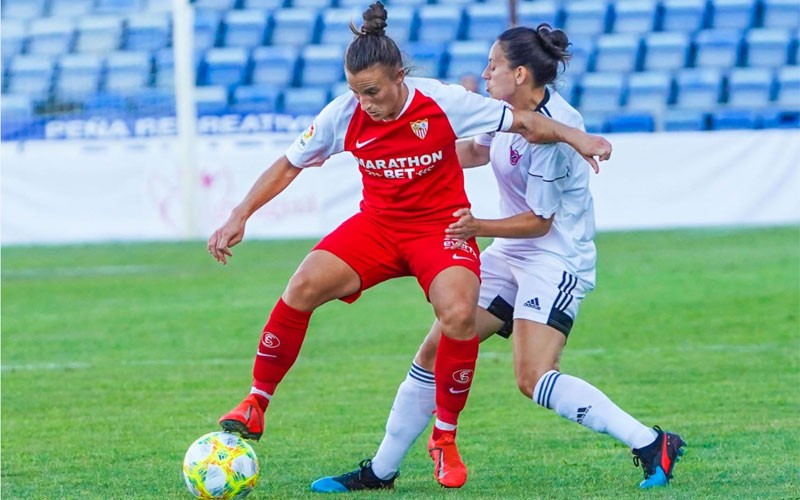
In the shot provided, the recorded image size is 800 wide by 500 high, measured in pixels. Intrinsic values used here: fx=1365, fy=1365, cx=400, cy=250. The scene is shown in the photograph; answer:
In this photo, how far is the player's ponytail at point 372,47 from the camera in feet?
16.3

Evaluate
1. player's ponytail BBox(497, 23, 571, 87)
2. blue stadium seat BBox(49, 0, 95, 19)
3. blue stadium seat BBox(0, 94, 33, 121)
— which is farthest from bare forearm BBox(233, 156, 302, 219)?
blue stadium seat BBox(49, 0, 95, 19)

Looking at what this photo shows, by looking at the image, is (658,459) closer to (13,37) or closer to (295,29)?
(13,37)

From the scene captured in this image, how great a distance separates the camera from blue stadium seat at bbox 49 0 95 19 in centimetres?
2183

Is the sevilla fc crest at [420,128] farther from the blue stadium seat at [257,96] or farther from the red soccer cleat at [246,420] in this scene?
the blue stadium seat at [257,96]

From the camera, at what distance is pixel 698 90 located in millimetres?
22547

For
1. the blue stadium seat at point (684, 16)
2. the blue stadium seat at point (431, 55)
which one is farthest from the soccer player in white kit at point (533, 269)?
the blue stadium seat at point (684, 16)

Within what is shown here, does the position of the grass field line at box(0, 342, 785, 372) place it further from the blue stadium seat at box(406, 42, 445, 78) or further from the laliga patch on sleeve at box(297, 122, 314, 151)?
the blue stadium seat at box(406, 42, 445, 78)

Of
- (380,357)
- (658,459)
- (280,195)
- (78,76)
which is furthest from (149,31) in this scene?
(658,459)

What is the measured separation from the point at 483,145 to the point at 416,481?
1417mm

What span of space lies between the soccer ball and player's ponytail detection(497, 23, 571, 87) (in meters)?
1.83

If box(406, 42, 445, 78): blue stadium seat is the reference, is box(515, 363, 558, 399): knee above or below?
below

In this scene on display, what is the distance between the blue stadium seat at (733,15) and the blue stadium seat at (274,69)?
747 centimetres

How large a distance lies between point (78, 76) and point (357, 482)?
16.3 metres

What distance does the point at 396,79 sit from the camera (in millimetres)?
5066
